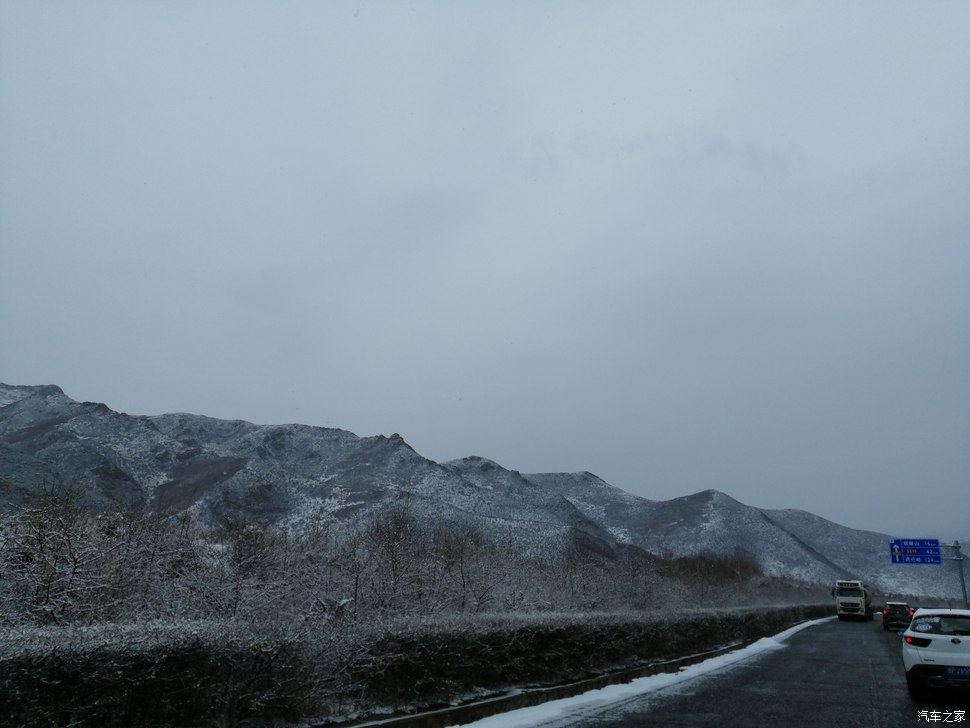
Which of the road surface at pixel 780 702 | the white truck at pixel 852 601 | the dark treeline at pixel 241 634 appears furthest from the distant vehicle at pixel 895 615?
the road surface at pixel 780 702

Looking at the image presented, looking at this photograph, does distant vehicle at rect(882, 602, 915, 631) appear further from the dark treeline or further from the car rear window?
the car rear window

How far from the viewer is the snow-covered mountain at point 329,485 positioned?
10506 centimetres

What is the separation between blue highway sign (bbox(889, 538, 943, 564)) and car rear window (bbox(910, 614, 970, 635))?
2349 inches

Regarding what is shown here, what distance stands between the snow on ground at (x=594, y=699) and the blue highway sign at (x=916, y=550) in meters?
54.0

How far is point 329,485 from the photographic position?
131 metres

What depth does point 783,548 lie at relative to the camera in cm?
16175

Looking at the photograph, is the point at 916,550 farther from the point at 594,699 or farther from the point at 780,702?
the point at 594,699

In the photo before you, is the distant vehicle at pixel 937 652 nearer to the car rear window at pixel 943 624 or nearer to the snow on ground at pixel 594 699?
the car rear window at pixel 943 624

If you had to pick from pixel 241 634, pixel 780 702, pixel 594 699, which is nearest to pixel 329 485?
pixel 594 699

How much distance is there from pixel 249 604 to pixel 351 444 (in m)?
147

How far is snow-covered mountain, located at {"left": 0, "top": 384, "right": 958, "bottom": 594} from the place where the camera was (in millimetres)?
105062

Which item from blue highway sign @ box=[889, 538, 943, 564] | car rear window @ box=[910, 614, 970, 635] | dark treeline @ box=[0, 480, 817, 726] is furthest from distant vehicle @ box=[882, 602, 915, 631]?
car rear window @ box=[910, 614, 970, 635]

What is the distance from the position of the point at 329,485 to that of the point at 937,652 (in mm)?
125427

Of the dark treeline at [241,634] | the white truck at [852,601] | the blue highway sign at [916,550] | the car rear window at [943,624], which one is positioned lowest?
the white truck at [852,601]
